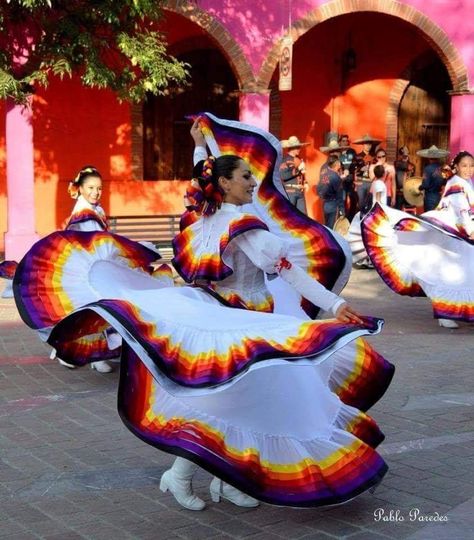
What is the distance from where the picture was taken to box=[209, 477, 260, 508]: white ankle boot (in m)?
4.41

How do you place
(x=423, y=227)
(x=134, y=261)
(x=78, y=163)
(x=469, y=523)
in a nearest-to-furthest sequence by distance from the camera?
(x=469, y=523) → (x=134, y=261) → (x=423, y=227) → (x=78, y=163)

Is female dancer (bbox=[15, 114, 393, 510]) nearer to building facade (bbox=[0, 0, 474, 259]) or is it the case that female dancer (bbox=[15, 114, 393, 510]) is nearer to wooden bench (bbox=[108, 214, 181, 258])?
building facade (bbox=[0, 0, 474, 259])

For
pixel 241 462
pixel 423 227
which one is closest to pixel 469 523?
pixel 241 462

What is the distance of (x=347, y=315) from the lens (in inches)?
163

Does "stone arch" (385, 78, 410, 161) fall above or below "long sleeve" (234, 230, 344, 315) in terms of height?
above

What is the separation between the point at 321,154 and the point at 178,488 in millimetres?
15351

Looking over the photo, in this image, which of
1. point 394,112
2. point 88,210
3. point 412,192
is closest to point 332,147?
point 412,192

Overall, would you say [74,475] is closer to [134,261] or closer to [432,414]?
[134,261]

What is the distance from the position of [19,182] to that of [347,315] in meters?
11.1

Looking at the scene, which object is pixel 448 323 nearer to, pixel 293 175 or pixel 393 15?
pixel 293 175

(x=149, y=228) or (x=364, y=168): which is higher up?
(x=364, y=168)

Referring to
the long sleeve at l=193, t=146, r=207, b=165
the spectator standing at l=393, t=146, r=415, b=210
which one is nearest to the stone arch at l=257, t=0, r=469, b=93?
the spectator standing at l=393, t=146, r=415, b=210

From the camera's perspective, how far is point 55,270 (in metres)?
5.95

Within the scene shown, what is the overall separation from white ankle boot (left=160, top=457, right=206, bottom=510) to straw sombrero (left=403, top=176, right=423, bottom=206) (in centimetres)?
1370
